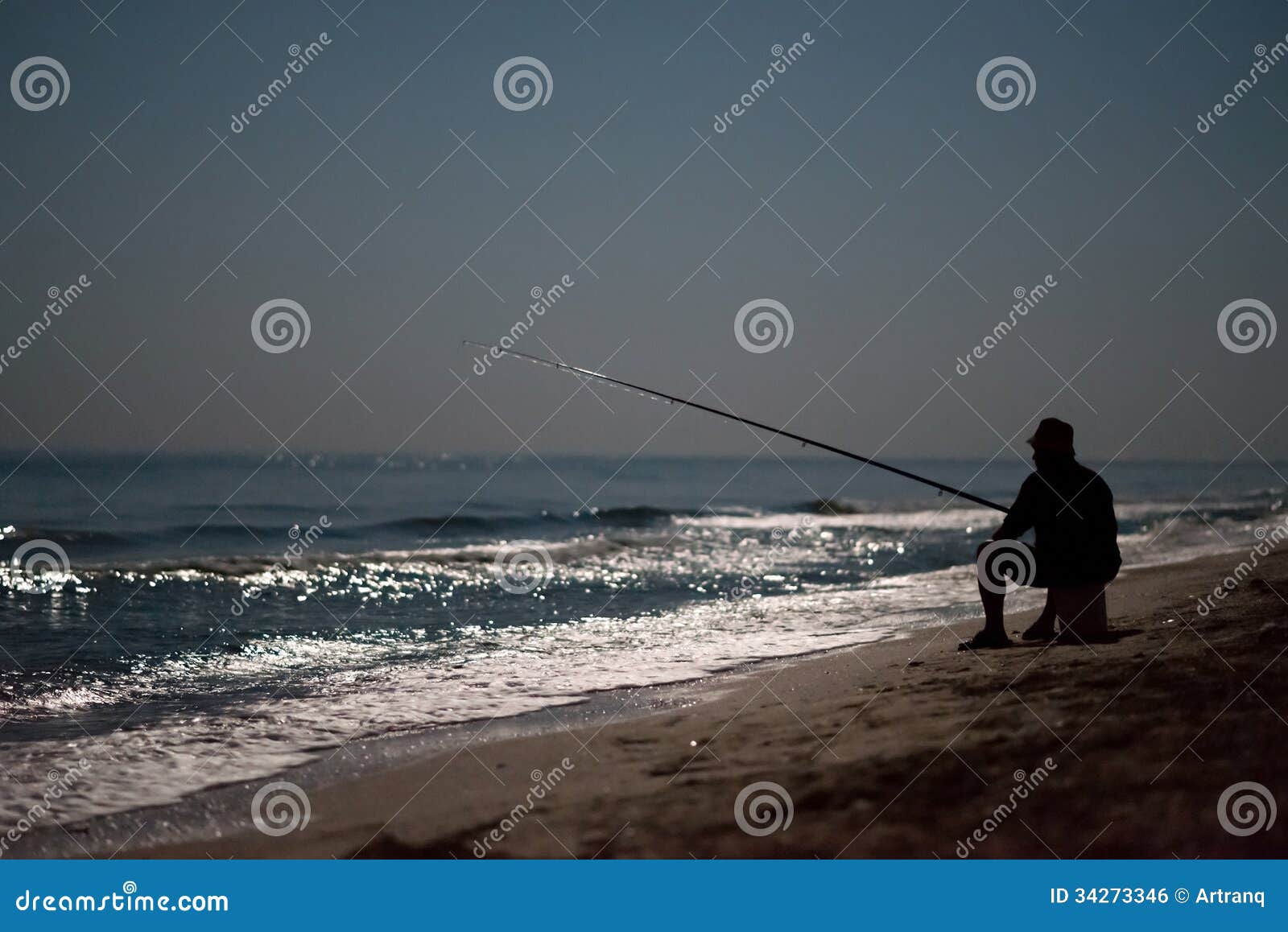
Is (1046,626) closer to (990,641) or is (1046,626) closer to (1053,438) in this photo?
(990,641)

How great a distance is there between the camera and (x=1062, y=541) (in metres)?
5.14

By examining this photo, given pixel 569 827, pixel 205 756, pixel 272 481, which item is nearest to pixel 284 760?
pixel 205 756

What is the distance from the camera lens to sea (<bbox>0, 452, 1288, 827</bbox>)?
4.75m

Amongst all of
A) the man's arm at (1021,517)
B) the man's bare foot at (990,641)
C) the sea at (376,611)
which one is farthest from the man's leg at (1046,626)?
the sea at (376,611)

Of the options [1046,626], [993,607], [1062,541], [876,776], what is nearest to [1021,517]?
[1062,541]

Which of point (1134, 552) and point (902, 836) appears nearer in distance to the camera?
point (902, 836)

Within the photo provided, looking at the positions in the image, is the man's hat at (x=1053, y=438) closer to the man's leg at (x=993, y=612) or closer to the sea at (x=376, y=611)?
the man's leg at (x=993, y=612)

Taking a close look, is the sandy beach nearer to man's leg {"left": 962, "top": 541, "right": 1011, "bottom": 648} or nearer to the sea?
man's leg {"left": 962, "top": 541, "right": 1011, "bottom": 648}

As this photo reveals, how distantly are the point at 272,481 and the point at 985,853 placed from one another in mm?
36605

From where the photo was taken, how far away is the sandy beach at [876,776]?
9.70 ft

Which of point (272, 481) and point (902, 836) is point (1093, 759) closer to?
point (902, 836)

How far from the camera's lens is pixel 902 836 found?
294 cm

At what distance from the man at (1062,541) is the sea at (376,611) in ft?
5.57

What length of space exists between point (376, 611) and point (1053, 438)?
6.14 meters
